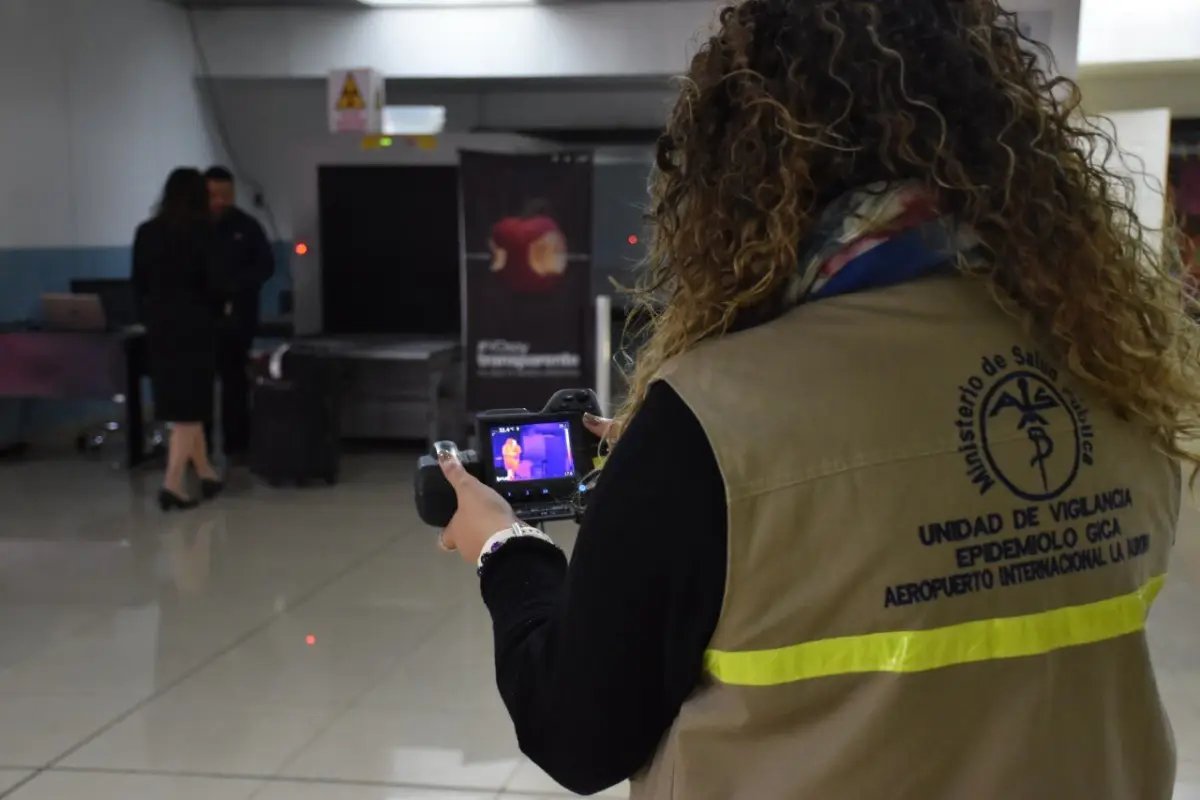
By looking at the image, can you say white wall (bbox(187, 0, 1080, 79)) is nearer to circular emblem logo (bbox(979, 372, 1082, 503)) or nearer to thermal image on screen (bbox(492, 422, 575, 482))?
thermal image on screen (bbox(492, 422, 575, 482))

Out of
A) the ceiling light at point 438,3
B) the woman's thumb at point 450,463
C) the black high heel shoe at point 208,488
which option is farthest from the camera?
the ceiling light at point 438,3

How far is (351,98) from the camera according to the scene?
739 cm

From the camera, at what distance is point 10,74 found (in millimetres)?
7020

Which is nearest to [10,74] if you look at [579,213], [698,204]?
[579,213]

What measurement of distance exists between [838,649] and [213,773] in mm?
2326

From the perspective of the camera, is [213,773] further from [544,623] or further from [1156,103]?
[1156,103]

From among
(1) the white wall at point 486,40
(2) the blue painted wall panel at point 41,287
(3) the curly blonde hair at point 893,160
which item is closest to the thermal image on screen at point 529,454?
(3) the curly blonde hair at point 893,160

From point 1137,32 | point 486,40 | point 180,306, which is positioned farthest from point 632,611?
point 486,40

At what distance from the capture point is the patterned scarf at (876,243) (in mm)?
890

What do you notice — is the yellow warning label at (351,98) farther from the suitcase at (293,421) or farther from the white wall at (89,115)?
the suitcase at (293,421)

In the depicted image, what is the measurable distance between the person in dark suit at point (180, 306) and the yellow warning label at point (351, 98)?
1972 mm

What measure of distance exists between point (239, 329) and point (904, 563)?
616 centimetres

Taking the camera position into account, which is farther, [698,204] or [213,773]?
[213,773]

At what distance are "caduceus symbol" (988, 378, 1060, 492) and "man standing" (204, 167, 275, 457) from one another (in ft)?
19.7
